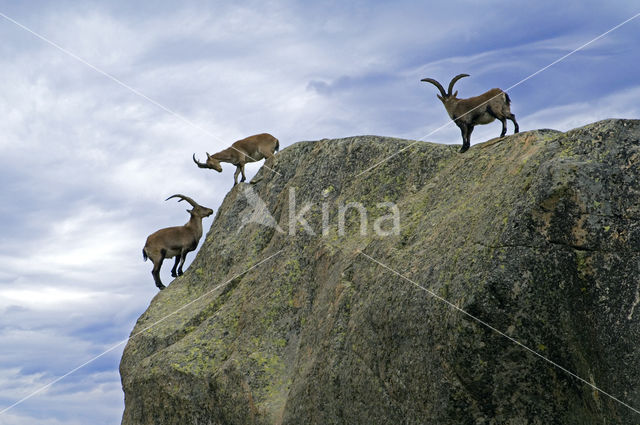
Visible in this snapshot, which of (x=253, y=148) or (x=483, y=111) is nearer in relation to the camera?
(x=483, y=111)

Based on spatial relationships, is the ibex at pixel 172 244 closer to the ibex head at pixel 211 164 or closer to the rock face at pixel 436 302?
the ibex head at pixel 211 164

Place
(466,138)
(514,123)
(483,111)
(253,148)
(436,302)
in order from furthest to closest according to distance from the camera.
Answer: (253,148) < (483,111) < (514,123) < (466,138) < (436,302)

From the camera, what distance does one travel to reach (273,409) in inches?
397

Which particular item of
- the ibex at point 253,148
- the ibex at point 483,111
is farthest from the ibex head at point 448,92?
the ibex at point 253,148

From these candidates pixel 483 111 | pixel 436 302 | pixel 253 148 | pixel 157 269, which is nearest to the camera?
pixel 436 302

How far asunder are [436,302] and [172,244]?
442 inches

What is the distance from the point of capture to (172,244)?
17.8m

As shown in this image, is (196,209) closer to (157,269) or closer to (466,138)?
(157,269)

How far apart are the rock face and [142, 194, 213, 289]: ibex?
16.2 ft

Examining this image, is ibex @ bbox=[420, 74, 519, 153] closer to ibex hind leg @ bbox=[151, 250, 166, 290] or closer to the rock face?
the rock face

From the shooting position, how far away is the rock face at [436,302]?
23.8 ft

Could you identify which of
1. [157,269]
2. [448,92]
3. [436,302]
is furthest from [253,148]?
[436,302]

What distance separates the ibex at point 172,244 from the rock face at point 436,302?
16.2ft

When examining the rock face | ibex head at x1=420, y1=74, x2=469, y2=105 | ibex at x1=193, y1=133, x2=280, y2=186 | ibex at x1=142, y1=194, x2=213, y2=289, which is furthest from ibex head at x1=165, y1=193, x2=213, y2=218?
ibex head at x1=420, y1=74, x2=469, y2=105
